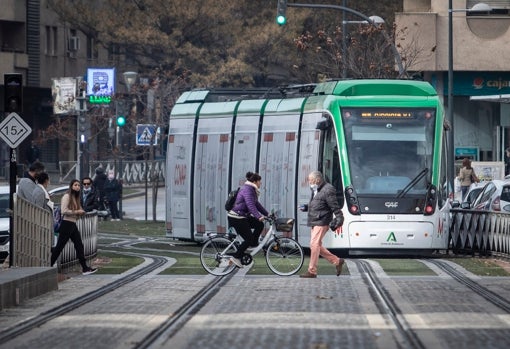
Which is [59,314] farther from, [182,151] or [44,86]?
[44,86]

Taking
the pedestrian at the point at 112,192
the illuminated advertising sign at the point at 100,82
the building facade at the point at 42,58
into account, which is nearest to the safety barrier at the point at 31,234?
the illuminated advertising sign at the point at 100,82

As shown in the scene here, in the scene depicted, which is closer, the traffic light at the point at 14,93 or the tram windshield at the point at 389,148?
the traffic light at the point at 14,93

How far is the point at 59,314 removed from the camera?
58.6ft

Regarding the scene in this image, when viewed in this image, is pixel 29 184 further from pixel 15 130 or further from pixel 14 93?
pixel 14 93

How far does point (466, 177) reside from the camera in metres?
43.6

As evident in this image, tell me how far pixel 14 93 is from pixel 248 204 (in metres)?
4.12

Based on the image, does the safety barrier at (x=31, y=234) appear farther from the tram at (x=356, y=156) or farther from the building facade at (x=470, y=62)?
the building facade at (x=470, y=62)

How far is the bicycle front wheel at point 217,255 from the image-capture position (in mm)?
25473

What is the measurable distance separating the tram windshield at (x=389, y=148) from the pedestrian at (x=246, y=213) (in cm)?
424

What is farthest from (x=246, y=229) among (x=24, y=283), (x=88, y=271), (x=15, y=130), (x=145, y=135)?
(x=145, y=135)

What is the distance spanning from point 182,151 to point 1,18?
3449 centimetres

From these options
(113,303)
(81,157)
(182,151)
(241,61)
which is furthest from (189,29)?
(113,303)

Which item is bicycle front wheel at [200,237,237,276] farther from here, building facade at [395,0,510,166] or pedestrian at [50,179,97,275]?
building facade at [395,0,510,166]

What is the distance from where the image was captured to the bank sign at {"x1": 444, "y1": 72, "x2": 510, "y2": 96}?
5441 cm
